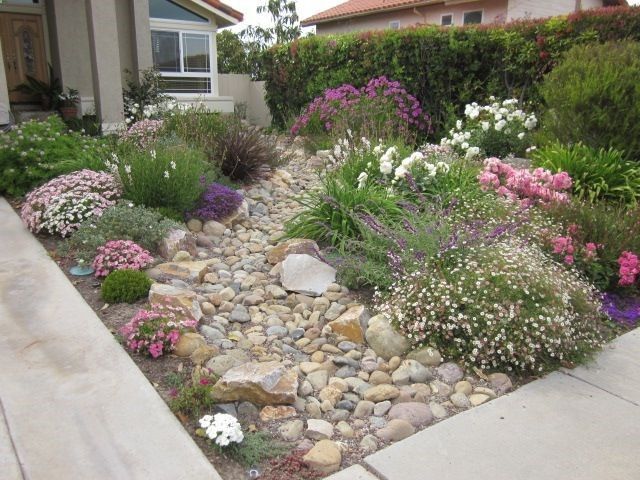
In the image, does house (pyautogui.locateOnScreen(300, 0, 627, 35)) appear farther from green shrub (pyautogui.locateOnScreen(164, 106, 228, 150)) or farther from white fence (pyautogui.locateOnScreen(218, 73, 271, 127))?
green shrub (pyautogui.locateOnScreen(164, 106, 228, 150))

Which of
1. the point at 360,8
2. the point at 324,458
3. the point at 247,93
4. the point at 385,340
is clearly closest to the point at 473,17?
the point at 360,8

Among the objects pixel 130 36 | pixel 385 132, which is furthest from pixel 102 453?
pixel 130 36

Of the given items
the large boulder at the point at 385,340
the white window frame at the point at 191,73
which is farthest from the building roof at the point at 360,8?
the large boulder at the point at 385,340

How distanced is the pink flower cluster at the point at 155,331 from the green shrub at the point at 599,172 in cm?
450

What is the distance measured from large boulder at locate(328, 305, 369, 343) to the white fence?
1379 centimetres

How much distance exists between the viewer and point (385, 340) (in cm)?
394

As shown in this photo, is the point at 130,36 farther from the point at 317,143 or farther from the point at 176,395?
the point at 176,395

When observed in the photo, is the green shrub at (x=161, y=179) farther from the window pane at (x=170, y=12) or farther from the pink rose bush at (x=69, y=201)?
the window pane at (x=170, y=12)

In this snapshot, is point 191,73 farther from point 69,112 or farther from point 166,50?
point 69,112

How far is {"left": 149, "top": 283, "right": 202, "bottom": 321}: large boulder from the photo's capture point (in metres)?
4.09

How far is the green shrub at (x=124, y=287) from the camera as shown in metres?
4.40

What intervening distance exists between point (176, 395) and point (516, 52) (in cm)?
857

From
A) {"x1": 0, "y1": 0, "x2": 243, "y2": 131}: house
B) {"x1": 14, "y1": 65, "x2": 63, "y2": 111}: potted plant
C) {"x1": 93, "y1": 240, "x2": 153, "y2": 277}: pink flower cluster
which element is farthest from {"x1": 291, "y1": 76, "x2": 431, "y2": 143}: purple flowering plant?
{"x1": 14, "y1": 65, "x2": 63, "y2": 111}: potted plant

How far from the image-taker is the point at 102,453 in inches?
108
